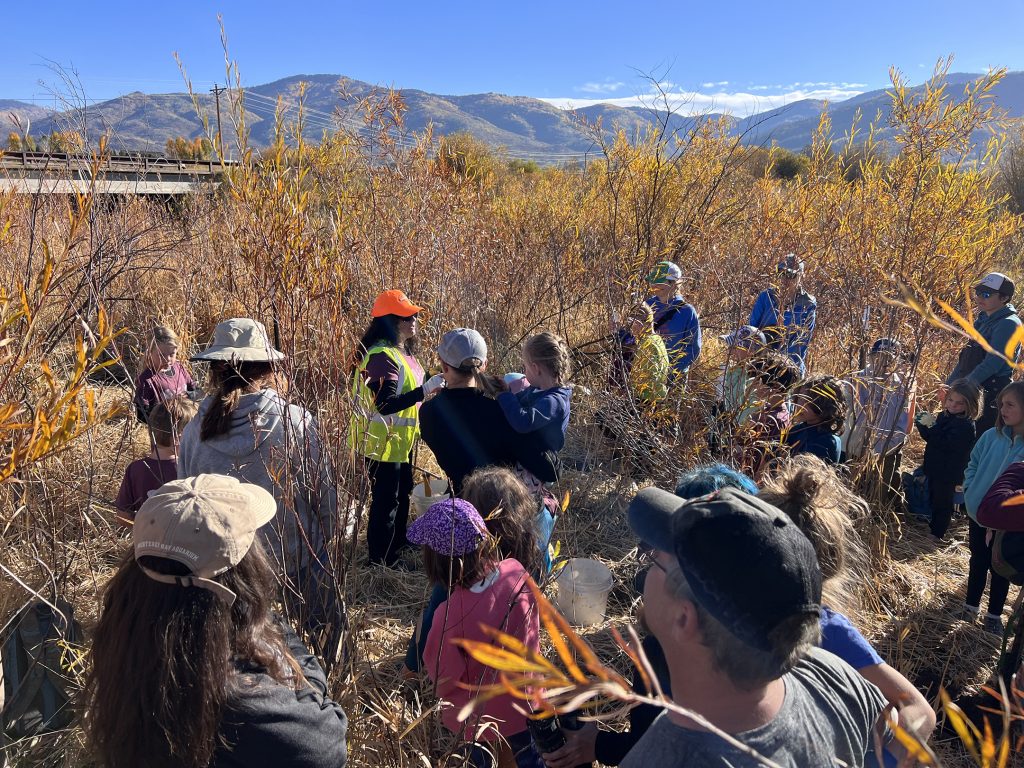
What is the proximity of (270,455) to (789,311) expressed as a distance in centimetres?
316

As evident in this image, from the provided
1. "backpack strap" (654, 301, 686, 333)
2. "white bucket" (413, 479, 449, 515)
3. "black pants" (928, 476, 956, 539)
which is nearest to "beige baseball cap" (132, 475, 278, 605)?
"white bucket" (413, 479, 449, 515)

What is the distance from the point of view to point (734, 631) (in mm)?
935

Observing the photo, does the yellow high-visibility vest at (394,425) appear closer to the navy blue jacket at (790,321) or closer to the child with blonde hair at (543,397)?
the child with blonde hair at (543,397)

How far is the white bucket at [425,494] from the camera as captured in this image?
12.2 feet

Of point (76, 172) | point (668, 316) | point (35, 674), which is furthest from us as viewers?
point (76, 172)

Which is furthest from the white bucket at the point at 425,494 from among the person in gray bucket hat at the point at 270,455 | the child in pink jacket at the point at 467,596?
the child in pink jacket at the point at 467,596

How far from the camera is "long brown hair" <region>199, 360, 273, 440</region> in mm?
2023

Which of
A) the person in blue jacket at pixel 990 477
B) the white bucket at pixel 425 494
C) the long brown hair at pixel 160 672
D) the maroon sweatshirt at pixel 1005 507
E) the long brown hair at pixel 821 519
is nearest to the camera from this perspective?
the long brown hair at pixel 160 672

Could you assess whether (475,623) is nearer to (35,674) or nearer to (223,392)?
(223,392)

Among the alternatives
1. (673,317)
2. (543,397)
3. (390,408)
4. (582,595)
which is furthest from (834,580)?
(673,317)

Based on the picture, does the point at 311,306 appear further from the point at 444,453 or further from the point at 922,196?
the point at 922,196

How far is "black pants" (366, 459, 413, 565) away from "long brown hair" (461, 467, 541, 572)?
3.86 ft

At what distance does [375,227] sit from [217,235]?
5.08ft

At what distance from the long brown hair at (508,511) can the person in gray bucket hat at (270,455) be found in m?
0.46
